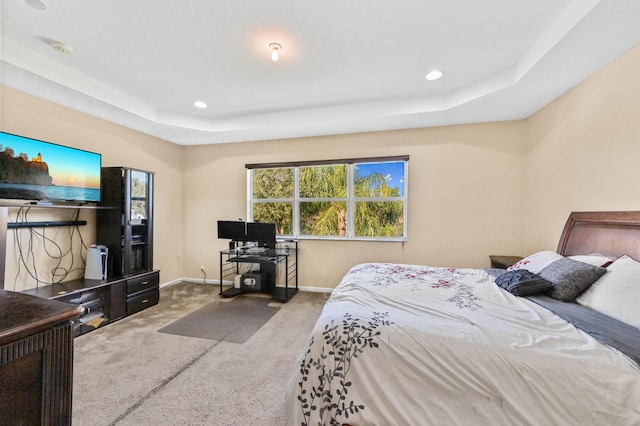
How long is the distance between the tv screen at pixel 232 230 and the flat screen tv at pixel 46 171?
157 cm

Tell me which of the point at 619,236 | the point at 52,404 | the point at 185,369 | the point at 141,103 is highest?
the point at 141,103

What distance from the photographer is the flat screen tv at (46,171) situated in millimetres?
2420

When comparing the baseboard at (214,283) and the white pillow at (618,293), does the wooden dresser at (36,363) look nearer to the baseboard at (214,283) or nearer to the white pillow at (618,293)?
the white pillow at (618,293)

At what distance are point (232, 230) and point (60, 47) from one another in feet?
8.82

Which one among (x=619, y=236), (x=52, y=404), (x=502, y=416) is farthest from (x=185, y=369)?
Result: (x=619, y=236)

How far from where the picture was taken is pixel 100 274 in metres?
3.08

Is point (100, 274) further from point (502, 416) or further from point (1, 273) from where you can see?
point (502, 416)

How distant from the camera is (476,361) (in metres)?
1.16

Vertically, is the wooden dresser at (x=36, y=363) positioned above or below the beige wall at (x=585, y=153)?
below

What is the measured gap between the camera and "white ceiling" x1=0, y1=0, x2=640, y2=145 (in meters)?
1.84

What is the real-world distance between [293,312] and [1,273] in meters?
2.70

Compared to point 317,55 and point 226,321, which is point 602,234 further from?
point 226,321

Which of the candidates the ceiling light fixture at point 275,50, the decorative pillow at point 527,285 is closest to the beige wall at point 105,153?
the ceiling light fixture at point 275,50

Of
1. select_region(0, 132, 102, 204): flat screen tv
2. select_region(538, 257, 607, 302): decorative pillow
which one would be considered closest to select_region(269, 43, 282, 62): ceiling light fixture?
select_region(0, 132, 102, 204): flat screen tv
